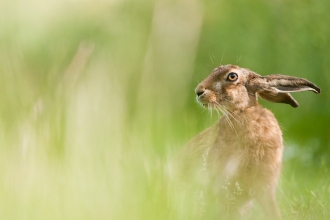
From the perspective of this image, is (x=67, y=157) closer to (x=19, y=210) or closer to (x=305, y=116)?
(x=19, y=210)

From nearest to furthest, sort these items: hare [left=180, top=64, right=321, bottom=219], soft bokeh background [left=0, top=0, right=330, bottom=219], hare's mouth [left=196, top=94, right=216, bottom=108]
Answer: soft bokeh background [left=0, top=0, right=330, bottom=219] → hare [left=180, top=64, right=321, bottom=219] → hare's mouth [left=196, top=94, right=216, bottom=108]

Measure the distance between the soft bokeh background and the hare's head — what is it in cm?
20

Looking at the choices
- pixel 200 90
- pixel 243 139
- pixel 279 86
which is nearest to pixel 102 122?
pixel 200 90

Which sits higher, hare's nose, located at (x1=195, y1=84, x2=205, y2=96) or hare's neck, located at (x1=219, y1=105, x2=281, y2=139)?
hare's nose, located at (x1=195, y1=84, x2=205, y2=96)

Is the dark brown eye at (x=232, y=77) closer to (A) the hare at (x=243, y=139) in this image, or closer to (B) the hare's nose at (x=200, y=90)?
(A) the hare at (x=243, y=139)

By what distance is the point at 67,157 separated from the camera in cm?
298

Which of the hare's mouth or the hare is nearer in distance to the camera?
the hare

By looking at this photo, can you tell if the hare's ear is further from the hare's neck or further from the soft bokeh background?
the soft bokeh background

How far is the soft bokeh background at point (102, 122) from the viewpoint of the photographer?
2764mm

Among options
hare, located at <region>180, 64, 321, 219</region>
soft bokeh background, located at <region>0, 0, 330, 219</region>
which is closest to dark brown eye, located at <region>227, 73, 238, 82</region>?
hare, located at <region>180, 64, 321, 219</region>

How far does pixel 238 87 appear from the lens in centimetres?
463

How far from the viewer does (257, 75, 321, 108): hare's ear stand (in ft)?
14.8

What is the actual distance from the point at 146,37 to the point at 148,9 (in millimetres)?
683

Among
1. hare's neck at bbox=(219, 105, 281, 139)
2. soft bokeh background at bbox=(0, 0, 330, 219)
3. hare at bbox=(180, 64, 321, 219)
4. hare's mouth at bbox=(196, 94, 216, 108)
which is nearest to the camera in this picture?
soft bokeh background at bbox=(0, 0, 330, 219)
